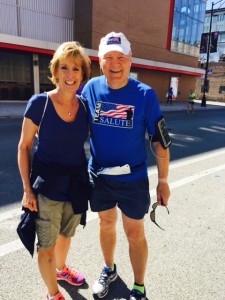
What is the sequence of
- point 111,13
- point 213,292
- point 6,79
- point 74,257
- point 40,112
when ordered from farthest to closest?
point 111,13
point 6,79
point 74,257
point 213,292
point 40,112

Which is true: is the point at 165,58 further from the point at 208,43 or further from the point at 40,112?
the point at 40,112

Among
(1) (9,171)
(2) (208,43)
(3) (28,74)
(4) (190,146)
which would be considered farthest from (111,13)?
(1) (9,171)

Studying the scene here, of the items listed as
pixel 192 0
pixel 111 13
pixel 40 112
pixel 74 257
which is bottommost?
pixel 74 257

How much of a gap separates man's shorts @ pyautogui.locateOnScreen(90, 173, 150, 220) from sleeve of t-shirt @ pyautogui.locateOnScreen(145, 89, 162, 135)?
0.46 metres

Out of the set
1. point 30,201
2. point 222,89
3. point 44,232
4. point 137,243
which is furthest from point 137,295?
point 222,89

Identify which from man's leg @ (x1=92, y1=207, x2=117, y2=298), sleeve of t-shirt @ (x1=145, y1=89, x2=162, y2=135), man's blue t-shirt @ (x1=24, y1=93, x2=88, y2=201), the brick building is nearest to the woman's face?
man's blue t-shirt @ (x1=24, y1=93, x2=88, y2=201)

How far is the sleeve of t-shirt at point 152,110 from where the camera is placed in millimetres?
1924

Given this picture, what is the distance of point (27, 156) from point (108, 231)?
948mm

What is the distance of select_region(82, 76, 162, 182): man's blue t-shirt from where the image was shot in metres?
1.94

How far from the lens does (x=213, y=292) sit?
2342 mm

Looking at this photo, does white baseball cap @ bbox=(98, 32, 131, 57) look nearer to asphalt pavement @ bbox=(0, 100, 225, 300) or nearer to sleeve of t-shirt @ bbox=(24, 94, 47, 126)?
sleeve of t-shirt @ bbox=(24, 94, 47, 126)

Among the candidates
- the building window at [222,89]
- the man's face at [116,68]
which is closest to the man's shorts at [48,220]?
the man's face at [116,68]

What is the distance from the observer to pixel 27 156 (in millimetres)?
1875

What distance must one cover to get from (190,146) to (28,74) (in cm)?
1509
